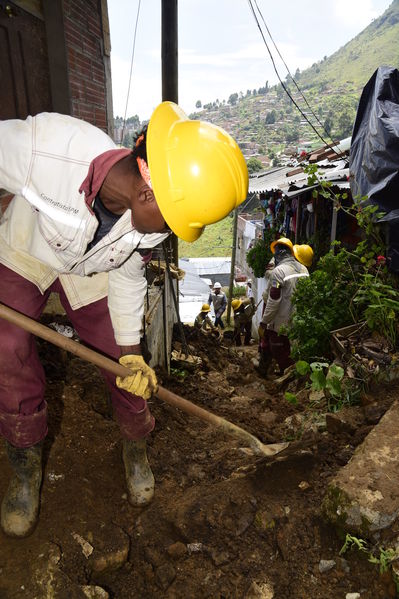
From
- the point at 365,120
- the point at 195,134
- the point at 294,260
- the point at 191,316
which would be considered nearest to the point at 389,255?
the point at 294,260

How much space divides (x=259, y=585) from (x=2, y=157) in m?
2.24

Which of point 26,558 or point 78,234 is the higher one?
point 78,234

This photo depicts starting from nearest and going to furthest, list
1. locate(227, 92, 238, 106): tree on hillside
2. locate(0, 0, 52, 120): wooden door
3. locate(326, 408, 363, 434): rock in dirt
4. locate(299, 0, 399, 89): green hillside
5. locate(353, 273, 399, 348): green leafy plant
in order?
locate(326, 408, 363, 434): rock in dirt, locate(353, 273, 399, 348): green leafy plant, locate(0, 0, 52, 120): wooden door, locate(299, 0, 399, 89): green hillside, locate(227, 92, 238, 106): tree on hillside

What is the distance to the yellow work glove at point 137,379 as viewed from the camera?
2.13 metres

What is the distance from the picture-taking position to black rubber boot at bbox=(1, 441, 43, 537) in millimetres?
1987

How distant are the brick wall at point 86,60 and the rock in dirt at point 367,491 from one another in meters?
5.02

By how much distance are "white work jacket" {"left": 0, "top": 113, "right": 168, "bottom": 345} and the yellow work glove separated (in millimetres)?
104

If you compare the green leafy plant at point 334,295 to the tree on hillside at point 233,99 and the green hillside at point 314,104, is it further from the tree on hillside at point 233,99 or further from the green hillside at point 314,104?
the tree on hillside at point 233,99

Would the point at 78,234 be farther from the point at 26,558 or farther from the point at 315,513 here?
the point at 315,513

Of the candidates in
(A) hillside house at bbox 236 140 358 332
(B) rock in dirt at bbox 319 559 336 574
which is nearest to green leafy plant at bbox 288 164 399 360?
(A) hillside house at bbox 236 140 358 332

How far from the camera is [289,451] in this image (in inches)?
101

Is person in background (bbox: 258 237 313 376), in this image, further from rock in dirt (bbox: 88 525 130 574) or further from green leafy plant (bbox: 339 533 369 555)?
rock in dirt (bbox: 88 525 130 574)

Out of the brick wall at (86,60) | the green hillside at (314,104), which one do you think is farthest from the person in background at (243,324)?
the green hillside at (314,104)

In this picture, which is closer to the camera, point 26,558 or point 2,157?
point 2,157
